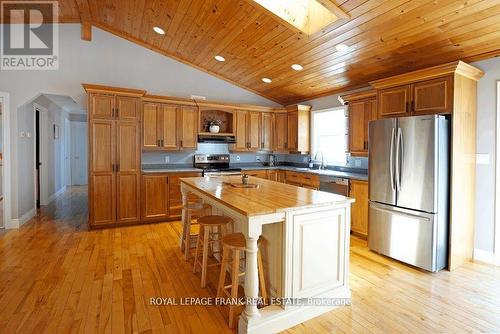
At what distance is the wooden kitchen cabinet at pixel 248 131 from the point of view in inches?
230

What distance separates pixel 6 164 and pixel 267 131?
4.60 metres

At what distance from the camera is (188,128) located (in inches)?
210

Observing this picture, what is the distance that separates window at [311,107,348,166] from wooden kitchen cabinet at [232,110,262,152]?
1163 mm

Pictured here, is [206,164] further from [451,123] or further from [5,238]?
[451,123]

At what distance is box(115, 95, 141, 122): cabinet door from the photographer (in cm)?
456

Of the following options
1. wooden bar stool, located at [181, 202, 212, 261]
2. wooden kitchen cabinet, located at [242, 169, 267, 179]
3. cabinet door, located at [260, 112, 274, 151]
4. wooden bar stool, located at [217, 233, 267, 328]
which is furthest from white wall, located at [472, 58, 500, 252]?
cabinet door, located at [260, 112, 274, 151]

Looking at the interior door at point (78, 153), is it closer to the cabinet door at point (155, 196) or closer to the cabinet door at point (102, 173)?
→ the cabinet door at point (102, 173)

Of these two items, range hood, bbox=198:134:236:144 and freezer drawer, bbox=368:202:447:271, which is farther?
range hood, bbox=198:134:236:144

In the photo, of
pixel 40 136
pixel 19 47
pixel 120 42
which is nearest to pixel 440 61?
pixel 120 42

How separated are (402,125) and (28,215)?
605 cm

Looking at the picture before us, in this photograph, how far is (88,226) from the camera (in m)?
4.55

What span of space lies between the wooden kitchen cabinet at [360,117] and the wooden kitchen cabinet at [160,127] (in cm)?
304

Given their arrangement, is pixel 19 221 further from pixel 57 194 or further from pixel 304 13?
pixel 304 13

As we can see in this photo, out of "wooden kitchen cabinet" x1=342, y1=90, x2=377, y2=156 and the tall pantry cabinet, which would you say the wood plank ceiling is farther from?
the tall pantry cabinet
